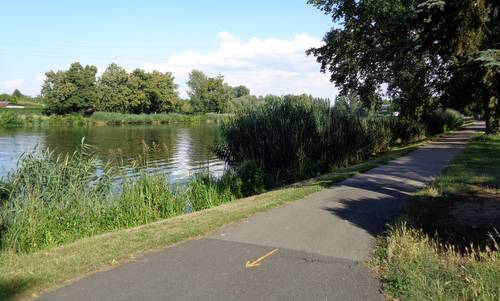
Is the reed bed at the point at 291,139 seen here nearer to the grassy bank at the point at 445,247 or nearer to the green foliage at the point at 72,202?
the green foliage at the point at 72,202

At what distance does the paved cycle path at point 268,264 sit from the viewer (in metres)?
5.02

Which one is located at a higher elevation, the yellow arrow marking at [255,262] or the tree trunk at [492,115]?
the tree trunk at [492,115]

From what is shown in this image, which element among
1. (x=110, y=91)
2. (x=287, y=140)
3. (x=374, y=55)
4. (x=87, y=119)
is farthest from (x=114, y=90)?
(x=287, y=140)

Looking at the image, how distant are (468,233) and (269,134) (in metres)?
11.7

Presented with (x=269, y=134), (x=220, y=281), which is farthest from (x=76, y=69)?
(x=220, y=281)

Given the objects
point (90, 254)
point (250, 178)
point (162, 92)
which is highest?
point (162, 92)

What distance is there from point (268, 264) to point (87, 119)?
7930 centimetres

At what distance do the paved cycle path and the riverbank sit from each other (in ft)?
191

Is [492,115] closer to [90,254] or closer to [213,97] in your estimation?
[90,254]

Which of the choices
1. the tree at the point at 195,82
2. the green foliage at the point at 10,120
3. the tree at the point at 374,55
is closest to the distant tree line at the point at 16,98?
the tree at the point at 195,82

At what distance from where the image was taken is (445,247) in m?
6.28

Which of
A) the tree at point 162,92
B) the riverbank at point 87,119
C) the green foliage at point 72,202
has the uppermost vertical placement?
the tree at point 162,92

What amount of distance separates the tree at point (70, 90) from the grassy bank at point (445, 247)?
8544 cm

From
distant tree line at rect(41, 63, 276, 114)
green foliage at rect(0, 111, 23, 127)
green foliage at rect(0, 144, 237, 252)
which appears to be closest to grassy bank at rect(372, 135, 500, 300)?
green foliage at rect(0, 144, 237, 252)
